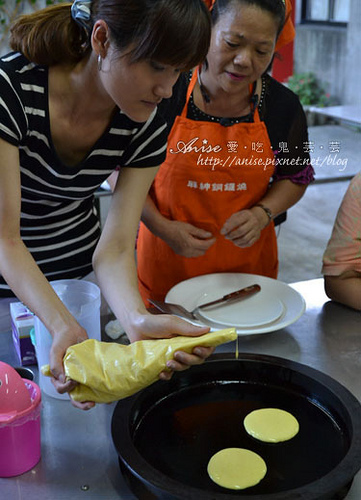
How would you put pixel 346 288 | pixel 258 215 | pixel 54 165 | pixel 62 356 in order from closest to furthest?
pixel 62 356
pixel 54 165
pixel 346 288
pixel 258 215

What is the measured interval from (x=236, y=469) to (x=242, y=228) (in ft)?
2.79

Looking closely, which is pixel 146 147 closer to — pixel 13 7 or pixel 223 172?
pixel 223 172

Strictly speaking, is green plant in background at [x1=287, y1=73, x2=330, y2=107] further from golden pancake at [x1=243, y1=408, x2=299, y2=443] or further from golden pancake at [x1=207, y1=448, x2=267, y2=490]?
golden pancake at [x1=207, y1=448, x2=267, y2=490]

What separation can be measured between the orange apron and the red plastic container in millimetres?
945

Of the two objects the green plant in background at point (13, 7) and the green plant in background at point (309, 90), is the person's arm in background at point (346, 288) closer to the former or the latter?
the green plant in background at point (13, 7)

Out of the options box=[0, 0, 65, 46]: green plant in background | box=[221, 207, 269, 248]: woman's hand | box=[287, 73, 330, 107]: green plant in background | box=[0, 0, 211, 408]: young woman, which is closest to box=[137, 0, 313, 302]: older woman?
box=[221, 207, 269, 248]: woman's hand

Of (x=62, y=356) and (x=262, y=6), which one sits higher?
(x=262, y=6)

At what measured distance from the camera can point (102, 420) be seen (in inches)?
46.6

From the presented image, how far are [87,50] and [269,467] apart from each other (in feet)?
3.08

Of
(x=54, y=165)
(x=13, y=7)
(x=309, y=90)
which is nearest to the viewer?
(x=54, y=165)

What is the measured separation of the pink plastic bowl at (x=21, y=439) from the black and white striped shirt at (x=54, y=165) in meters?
0.55

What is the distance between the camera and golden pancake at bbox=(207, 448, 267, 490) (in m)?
1.01

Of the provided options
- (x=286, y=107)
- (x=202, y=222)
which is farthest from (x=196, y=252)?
(x=286, y=107)

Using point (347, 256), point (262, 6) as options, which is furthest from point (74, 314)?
point (262, 6)
